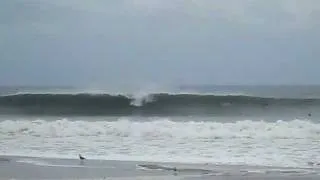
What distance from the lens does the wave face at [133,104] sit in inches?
502

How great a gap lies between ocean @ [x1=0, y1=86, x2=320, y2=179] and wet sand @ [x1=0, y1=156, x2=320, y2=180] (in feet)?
1.03

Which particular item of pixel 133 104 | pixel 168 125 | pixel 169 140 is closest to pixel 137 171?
pixel 169 140

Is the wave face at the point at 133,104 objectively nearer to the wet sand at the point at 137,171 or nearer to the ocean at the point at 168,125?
the ocean at the point at 168,125

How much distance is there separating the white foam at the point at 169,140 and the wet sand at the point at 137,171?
1.16ft

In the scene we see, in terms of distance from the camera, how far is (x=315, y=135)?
8617 mm

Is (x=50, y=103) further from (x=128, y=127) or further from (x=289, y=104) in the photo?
(x=289, y=104)

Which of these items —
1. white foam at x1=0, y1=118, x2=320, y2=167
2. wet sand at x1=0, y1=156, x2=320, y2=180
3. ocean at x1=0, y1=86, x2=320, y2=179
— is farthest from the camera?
ocean at x1=0, y1=86, x2=320, y2=179

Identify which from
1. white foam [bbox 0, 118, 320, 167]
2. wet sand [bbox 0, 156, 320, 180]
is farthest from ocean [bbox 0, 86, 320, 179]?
wet sand [bbox 0, 156, 320, 180]

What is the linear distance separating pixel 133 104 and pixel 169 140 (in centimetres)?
494

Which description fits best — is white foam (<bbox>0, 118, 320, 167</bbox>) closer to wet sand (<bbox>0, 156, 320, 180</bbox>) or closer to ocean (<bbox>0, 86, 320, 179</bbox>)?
ocean (<bbox>0, 86, 320, 179</bbox>)

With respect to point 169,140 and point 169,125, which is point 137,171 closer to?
point 169,140

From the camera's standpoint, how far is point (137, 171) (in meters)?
5.50

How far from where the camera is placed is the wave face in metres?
12.8

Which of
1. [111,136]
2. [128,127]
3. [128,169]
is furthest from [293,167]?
[128,127]
